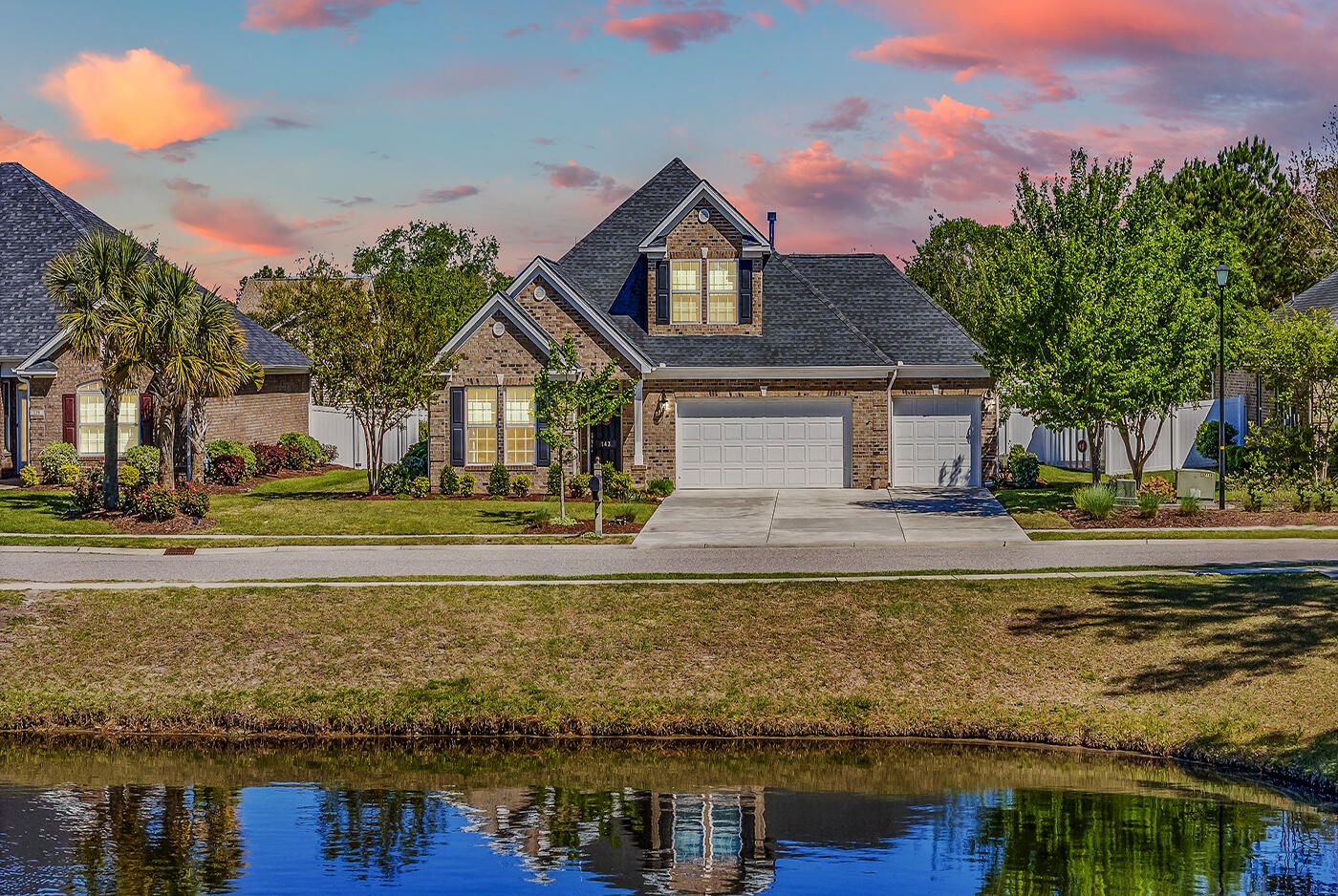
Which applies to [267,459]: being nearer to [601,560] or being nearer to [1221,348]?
[601,560]

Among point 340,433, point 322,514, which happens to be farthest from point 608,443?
point 340,433

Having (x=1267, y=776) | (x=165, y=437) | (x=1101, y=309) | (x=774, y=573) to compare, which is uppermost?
(x=1101, y=309)

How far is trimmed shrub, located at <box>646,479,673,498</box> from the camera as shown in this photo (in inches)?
1400

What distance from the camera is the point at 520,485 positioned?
116ft

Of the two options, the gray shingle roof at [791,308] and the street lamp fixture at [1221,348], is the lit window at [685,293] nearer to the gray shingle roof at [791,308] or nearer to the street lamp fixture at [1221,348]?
the gray shingle roof at [791,308]

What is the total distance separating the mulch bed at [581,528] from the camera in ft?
97.1

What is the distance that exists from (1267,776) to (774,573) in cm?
917

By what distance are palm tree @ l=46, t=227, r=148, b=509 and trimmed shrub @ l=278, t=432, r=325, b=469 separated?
11.3 metres

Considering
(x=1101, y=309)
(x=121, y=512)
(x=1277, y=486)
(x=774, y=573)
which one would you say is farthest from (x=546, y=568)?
(x=1277, y=486)

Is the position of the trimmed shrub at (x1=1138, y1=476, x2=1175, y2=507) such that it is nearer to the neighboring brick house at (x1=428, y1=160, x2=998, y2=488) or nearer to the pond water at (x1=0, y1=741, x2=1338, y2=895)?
the neighboring brick house at (x1=428, y1=160, x2=998, y2=488)

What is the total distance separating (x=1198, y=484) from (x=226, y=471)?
24791mm

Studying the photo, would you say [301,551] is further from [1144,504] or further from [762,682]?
[1144,504]

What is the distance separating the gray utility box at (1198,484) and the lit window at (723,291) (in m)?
12.4

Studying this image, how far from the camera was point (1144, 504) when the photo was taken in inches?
1188
